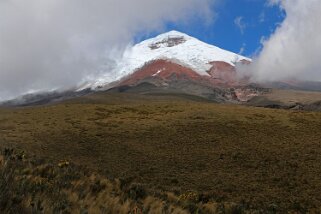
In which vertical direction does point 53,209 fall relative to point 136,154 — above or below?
above

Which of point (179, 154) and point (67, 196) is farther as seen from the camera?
point (179, 154)

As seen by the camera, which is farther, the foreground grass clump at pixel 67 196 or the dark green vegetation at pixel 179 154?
the dark green vegetation at pixel 179 154

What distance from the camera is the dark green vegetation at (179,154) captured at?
14445 millimetres

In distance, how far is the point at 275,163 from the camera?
104 ft

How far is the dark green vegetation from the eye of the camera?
14.4 m

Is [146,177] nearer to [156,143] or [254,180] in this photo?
[254,180]

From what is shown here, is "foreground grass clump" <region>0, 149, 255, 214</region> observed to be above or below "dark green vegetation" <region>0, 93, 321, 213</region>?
above

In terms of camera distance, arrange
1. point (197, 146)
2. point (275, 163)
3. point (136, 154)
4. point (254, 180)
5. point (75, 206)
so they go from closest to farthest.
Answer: point (75, 206), point (254, 180), point (275, 163), point (136, 154), point (197, 146)

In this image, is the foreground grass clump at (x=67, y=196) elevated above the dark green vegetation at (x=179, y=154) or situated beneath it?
elevated above

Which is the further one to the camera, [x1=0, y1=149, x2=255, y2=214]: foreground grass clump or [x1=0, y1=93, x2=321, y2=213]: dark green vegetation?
[x1=0, y1=93, x2=321, y2=213]: dark green vegetation

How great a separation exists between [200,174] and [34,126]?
2598cm

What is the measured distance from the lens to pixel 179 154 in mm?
35906

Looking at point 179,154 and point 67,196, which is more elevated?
point 67,196

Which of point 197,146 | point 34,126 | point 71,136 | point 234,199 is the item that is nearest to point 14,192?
point 234,199
